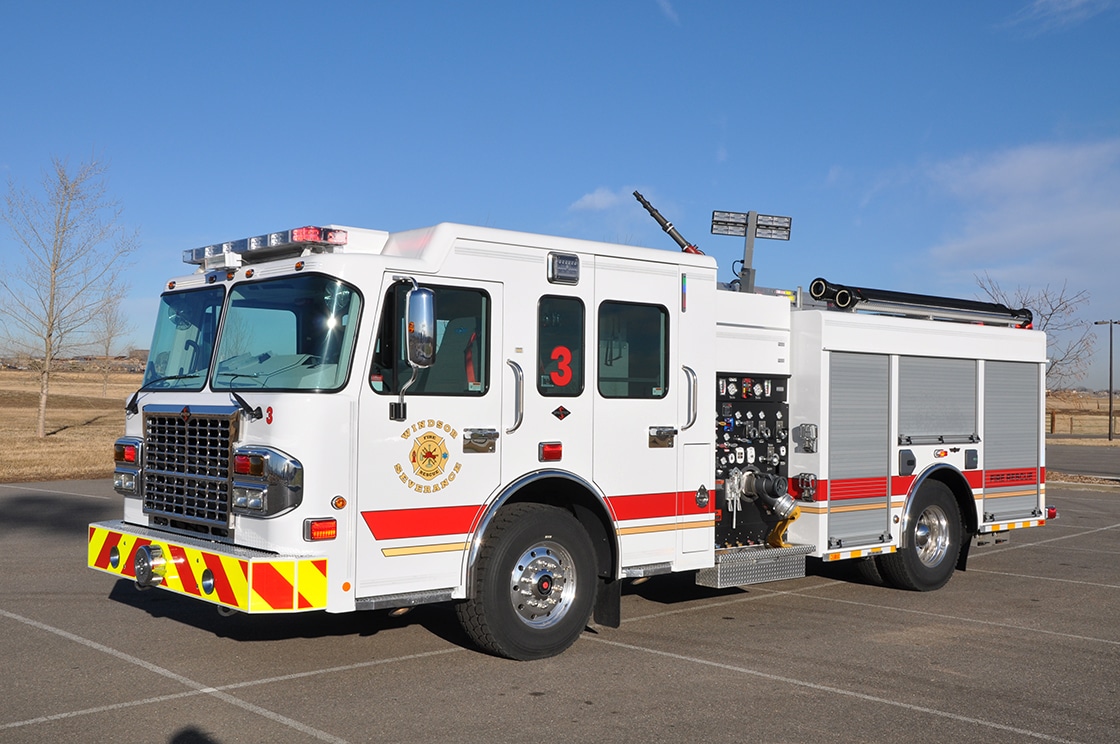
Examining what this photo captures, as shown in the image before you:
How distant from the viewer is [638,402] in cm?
762

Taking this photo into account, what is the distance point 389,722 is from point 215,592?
131 cm

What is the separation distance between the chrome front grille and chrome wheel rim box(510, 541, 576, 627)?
1.85 meters

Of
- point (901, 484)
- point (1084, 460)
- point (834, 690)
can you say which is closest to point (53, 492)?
point (901, 484)

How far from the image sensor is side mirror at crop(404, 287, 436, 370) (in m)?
6.04

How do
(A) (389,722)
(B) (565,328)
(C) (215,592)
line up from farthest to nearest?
(B) (565,328) → (C) (215,592) → (A) (389,722)

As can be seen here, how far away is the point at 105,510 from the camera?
15.6m

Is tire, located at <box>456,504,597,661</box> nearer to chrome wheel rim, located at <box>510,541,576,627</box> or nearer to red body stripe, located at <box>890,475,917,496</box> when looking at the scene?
chrome wheel rim, located at <box>510,541,576,627</box>

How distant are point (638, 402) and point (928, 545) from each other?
4.18 metres

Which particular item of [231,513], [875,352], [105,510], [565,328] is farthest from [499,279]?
[105,510]

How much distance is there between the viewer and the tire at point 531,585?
6.75 meters

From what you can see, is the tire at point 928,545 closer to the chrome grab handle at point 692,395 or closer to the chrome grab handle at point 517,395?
the chrome grab handle at point 692,395

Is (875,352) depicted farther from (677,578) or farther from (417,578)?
(417,578)

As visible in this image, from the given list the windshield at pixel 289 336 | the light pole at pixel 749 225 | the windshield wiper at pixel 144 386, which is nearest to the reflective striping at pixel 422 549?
the windshield at pixel 289 336

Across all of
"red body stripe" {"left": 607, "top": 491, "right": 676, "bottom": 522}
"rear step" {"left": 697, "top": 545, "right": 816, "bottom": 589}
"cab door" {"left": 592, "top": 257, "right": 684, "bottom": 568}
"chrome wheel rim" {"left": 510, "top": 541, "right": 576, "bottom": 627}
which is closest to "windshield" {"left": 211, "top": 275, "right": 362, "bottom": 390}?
"chrome wheel rim" {"left": 510, "top": 541, "right": 576, "bottom": 627}
